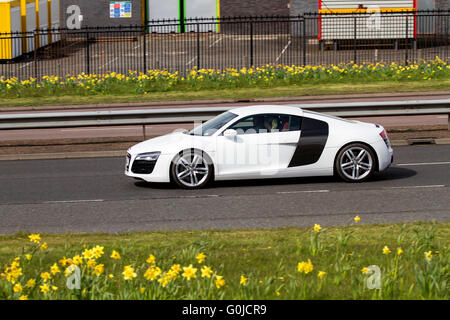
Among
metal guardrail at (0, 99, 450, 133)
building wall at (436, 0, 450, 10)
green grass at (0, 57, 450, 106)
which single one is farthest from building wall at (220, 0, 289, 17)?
metal guardrail at (0, 99, 450, 133)

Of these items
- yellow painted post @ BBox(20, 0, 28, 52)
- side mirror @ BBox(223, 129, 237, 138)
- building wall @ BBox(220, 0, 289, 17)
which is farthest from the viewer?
building wall @ BBox(220, 0, 289, 17)

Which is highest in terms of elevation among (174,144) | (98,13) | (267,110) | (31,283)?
(98,13)

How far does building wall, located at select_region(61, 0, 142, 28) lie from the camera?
49344 mm

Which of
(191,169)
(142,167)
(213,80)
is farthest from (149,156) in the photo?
(213,80)

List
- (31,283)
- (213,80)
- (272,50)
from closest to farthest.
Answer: (31,283), (213,80), (272,50)

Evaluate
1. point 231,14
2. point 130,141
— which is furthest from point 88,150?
point 231,14

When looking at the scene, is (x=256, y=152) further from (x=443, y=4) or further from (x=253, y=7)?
(x=253, y=7)

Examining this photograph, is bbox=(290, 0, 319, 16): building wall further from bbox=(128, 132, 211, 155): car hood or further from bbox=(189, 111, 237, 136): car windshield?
bbox=(128, 132, 211, 155): car hood

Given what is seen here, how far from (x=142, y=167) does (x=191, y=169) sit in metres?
0.78

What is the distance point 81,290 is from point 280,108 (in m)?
7.80

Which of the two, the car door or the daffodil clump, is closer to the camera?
the car door

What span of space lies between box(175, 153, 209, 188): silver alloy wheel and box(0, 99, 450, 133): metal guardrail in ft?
17.4

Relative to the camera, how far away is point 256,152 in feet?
44.7
